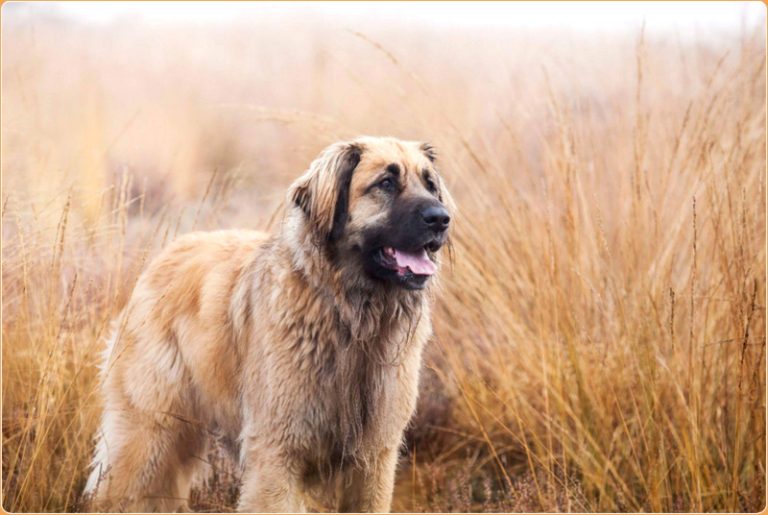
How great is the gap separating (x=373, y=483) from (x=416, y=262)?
0.91m

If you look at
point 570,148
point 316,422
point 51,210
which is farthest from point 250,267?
point 570,148

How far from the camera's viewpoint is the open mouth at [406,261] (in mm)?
2986

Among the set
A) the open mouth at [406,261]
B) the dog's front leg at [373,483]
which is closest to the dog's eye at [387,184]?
the open mouth at [406,261]

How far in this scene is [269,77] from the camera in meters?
15.5

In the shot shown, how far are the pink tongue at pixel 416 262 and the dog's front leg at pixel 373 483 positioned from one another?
0.75m

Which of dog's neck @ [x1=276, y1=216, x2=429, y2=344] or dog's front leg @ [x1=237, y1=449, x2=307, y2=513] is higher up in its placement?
dog's neck @ [x1=276, y1=216, x2=429, y2=344]

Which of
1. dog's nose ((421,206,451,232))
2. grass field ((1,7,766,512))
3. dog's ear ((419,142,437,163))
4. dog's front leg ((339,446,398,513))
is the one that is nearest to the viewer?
dog's nose ((421,206,451,232))

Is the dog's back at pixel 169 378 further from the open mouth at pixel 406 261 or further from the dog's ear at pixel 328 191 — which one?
the open mouth at pixel 406 261

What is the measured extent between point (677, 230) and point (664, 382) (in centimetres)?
79

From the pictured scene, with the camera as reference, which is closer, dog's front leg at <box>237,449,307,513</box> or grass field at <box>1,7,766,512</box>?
dog's front leg at <box>237,449,307,513</box>

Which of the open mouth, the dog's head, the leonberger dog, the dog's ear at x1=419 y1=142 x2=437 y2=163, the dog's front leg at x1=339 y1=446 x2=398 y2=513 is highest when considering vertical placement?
the dog's ear at x1=419 y1=142 x2=437 y2=163

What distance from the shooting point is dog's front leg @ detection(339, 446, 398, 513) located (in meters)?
3.17

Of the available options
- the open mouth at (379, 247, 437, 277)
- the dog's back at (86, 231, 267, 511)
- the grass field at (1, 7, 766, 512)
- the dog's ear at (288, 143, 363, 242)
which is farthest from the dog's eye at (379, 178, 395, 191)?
the grass field at (1, 7, 766, 512)

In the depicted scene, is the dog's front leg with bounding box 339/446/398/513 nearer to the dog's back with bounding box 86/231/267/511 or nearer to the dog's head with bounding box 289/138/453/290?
the dog's back with bounding box 86/231/267/511
